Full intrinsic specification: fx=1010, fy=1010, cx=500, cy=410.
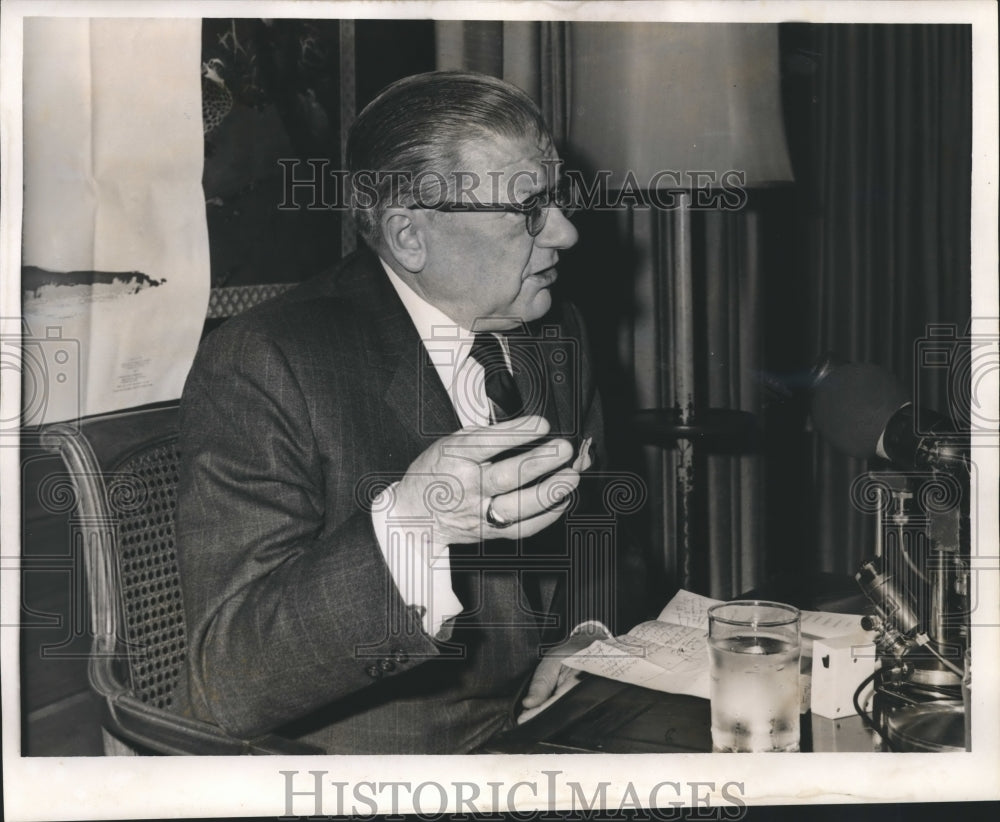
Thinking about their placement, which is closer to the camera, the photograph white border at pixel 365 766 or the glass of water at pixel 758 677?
the glass of water at pixel 758 677

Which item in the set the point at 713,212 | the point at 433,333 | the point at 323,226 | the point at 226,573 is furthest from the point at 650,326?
the point at 226,573

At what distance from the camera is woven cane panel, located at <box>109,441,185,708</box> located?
41.8 inches

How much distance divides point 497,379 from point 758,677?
1.35 feet

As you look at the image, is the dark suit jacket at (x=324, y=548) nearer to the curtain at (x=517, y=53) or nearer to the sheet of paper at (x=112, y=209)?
the sheet of paper at (x=112, y=209)

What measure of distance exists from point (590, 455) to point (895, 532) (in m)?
0.36

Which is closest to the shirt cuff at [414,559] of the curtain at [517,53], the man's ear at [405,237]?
the man's ear at [405,237]

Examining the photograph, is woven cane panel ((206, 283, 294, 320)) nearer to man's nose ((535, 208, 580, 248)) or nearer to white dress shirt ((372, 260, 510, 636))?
white dress shirt ((372, 260, 510, 636))

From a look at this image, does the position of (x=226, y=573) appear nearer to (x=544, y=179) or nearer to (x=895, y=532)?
(x=544, y=179)

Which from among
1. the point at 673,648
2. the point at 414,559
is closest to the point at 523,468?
the point at 414,559

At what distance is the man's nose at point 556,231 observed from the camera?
1.10 metres

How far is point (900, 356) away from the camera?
1158 mm

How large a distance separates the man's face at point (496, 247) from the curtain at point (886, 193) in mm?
317

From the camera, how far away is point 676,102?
3.84 ft

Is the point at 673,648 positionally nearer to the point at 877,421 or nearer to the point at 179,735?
the point at 877,421
